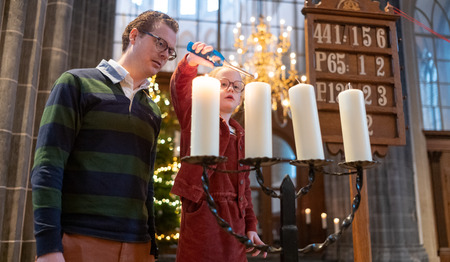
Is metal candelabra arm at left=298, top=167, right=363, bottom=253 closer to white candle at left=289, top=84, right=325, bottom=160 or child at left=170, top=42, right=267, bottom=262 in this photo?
white candle at left=289, top=84, right=325, bottom=160

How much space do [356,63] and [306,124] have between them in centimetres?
233

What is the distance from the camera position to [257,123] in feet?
2.96

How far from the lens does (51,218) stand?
111 centimetres

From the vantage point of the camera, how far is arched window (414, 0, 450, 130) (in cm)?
884

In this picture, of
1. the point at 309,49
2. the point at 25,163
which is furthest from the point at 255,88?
the point at 25,163

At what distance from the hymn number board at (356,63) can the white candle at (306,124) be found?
1993mm

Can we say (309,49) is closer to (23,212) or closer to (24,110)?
(24,110)

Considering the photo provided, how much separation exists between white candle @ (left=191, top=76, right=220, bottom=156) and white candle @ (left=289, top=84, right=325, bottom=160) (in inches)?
7.8

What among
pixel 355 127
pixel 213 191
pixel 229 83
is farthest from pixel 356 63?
pixel 355 127

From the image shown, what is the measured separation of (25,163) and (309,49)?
2278mm

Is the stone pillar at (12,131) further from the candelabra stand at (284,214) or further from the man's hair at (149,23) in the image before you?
the candelabra stand at (284,214)

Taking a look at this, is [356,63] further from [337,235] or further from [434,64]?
[434,64]

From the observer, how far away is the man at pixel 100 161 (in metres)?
1.15

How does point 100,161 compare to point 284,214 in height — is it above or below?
above
